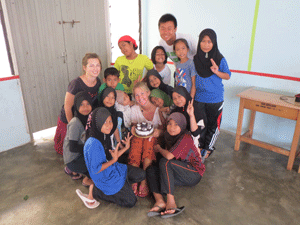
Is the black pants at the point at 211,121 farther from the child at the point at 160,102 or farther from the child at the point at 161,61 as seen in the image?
the child at the point at 161,61

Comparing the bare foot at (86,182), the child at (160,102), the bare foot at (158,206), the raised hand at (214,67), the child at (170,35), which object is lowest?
the bare foot at (86,182)

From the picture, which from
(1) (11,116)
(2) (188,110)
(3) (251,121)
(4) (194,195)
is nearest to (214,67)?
(2) (188,110)

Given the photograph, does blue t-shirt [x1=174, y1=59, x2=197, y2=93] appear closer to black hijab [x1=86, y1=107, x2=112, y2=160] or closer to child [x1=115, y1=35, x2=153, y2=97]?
child [x1=115, y1=35, x2=153, y2=97]

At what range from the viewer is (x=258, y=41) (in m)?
3.09

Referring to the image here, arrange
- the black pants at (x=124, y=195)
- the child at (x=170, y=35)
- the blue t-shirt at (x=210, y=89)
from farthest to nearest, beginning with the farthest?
the child at (x=170, y=35), the blue t-shirt at (x=210, y=89), the black pants at (x=124, y=195)

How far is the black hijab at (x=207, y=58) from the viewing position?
2.48 m

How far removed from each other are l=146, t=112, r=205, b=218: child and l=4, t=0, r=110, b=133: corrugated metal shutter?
2.11 meters

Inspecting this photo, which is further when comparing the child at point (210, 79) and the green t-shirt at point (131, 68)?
the green t-shirt at point (131, 68)

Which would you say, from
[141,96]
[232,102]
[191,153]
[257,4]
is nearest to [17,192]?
[141,96]

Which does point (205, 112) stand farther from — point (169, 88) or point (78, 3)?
point (78, 3)

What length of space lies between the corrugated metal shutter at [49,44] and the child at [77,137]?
1.42m

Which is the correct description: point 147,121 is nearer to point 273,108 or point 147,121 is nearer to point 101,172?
point 101,172

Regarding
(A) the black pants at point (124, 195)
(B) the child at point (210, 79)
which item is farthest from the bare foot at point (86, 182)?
(B) the child at point (210, 79)

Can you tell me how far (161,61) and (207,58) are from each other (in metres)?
0.61
